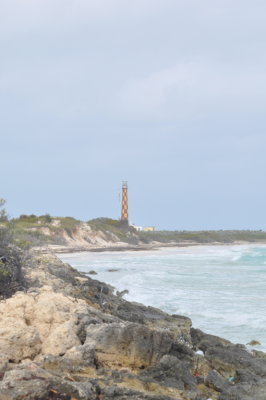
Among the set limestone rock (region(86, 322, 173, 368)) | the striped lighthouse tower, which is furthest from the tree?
the striped lighthouse tower

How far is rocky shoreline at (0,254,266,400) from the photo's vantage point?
5.31 meters

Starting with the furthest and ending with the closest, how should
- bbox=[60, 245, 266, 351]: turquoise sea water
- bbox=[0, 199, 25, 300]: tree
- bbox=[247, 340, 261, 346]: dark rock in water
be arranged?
1. bbox=[60, 245, 266, 351]: turquoise sea water
2. bbox=[247, 340, 261, 346]: dark rock in water
3. bbox=[0, 199, 25, 300]: tree

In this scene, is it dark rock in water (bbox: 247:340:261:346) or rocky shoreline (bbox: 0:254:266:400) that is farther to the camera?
dark rock in water (bbox: 247:340:261:346)

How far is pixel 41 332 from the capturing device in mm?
7402

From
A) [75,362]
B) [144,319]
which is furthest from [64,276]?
[75,362]

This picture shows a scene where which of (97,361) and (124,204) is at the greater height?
(124,204)

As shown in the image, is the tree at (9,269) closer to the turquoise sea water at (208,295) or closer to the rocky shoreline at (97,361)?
the rocky shoreline at (97,361)

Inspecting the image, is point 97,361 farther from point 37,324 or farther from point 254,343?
point 254,343

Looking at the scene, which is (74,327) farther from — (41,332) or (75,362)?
(75,362)

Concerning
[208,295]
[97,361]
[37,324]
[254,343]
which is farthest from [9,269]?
[208,295]

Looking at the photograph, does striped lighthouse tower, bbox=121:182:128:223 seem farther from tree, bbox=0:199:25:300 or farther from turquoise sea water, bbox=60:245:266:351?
tree, bbox=0:199:25:300

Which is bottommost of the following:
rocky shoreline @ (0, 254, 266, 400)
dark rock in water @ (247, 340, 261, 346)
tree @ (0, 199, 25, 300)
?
dark rock in water @ (247, 340, 261, 346)

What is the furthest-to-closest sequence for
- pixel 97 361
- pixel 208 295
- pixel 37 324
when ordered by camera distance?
pixel 208 295
pixel 37 324
pixel 97 361

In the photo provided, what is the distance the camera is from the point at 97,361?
6.77m
